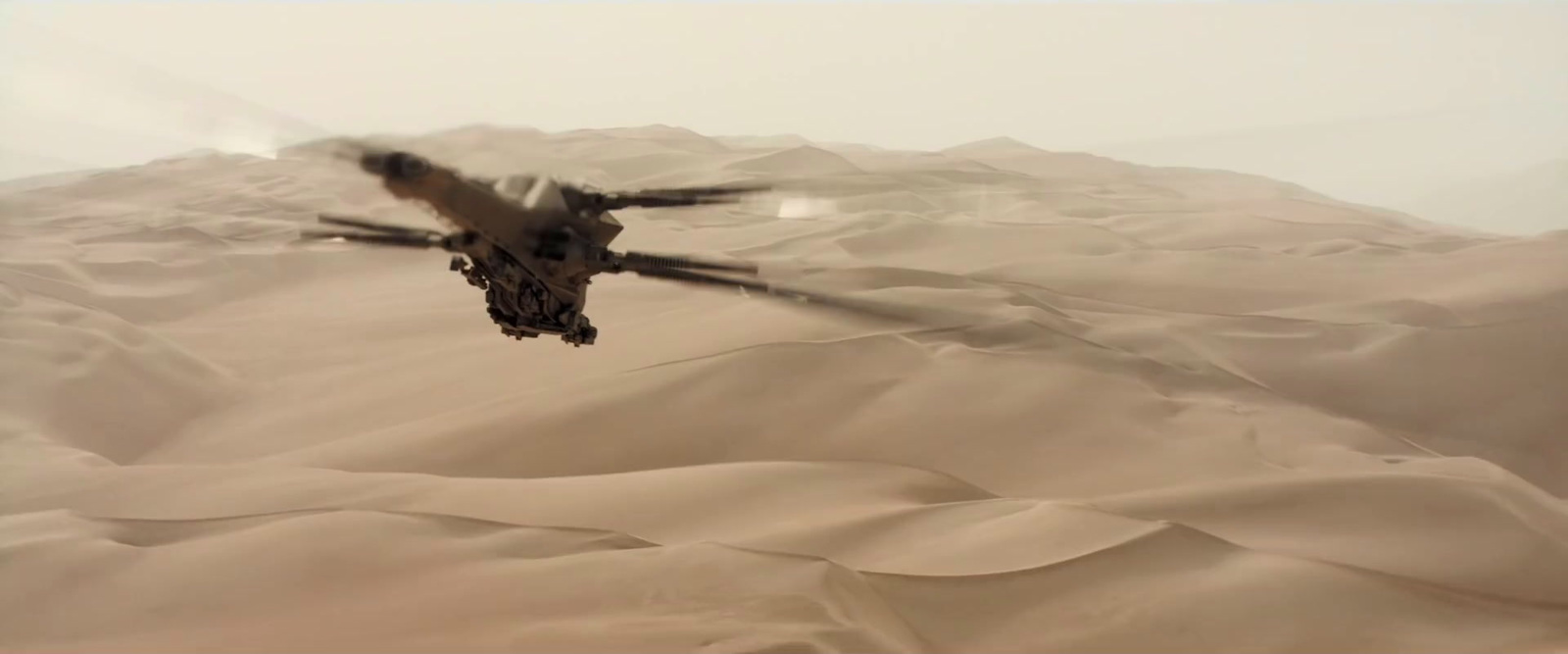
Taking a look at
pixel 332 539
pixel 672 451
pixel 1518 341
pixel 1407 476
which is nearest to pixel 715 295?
pixel 672 451

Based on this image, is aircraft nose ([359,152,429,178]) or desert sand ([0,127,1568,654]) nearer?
aircraft nose ([359,152,429,178])

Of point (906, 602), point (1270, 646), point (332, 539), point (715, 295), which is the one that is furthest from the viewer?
point (715, 295)

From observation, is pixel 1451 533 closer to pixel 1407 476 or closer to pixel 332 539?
pixel 1407 476

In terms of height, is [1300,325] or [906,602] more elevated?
[1300,325]

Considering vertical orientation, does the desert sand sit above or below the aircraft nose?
below

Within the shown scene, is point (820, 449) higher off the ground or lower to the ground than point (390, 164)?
lower

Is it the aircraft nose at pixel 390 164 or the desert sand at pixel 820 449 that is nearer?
the aircraft nose at pixel 390 164

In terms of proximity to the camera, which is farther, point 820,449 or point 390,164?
point 820,449

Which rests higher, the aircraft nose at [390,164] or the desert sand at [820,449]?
the aircraft nose at [390,164]
